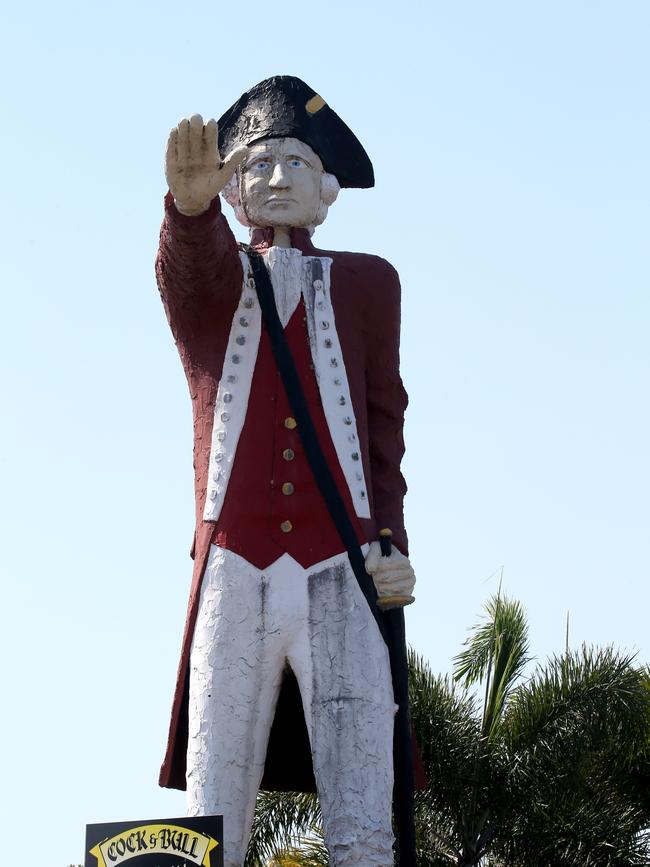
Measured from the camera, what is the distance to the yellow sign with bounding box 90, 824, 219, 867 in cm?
619

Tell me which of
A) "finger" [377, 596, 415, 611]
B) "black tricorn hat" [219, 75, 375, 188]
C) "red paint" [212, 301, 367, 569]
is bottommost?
"finger" [377, 596, 415, 611]

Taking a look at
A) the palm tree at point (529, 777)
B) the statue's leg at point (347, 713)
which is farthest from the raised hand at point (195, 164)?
the palm tree at point (529, 777)

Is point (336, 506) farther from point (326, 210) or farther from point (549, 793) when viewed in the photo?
point (549, 793)

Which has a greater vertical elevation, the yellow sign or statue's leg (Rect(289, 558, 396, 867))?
statue's leg (Rect(289, 558, 396, 867))

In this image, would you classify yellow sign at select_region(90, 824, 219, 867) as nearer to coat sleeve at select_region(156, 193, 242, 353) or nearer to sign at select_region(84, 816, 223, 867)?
sign at select_region(84, 816, 223, 867)

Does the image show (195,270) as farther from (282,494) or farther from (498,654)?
(498,654)

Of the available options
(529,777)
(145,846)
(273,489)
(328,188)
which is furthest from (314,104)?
(529,777)

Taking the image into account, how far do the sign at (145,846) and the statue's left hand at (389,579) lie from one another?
160cm

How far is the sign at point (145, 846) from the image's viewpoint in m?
6.19

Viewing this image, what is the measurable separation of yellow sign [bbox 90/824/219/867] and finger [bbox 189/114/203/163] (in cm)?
267

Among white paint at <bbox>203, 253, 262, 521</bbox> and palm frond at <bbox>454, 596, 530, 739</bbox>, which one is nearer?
white paint at <bbox>203, 253, 262, 521</bbox>

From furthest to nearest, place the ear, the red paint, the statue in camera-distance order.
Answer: the ear → the red paint → the statue

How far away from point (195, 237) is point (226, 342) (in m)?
0.62

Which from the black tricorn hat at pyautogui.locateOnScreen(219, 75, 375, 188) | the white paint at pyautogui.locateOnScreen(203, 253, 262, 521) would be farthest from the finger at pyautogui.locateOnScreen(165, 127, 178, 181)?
the black tricorn hat at pyautogui.locateOnScreen(219, 75, 375, 188)
